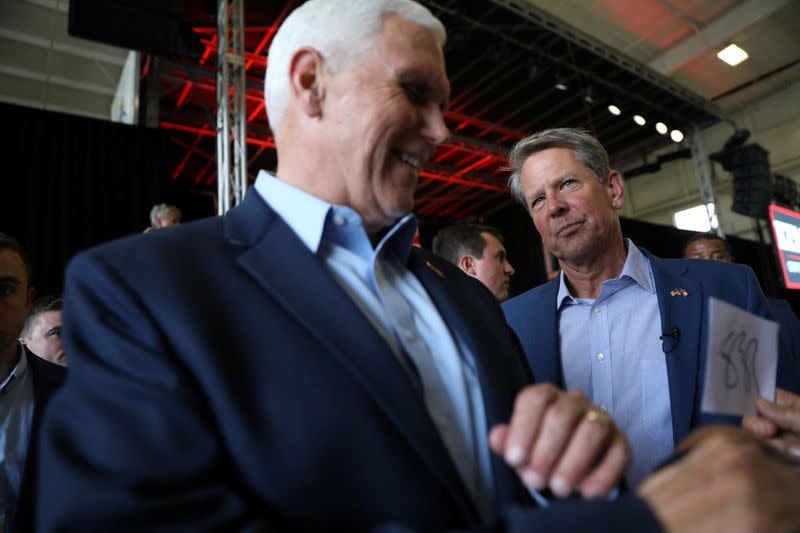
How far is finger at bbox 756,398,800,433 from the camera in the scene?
1033 mm

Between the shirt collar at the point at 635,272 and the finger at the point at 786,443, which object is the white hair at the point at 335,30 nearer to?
the finger at the point at 786,443

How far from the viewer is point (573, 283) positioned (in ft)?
6.92

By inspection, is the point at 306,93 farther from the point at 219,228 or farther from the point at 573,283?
the point at 573,283

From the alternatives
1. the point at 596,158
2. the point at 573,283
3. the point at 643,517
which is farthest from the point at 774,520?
the point at 596,158

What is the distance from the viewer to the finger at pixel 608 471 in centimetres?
65

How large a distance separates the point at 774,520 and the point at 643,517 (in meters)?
0.13

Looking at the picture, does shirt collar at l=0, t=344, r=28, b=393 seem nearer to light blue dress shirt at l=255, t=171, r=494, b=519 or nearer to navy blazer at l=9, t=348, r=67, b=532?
navy blazer at l=9, t=348, r=67, b=532

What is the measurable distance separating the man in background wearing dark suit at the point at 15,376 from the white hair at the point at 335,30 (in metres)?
1.75

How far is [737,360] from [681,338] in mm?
888

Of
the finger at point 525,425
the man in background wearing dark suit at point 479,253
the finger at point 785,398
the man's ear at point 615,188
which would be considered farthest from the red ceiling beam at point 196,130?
the finger at point 525,425

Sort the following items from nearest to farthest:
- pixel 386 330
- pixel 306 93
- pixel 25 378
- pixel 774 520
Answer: pixel 774 520, pixel 386 330, pixel 306 93, pixel 25 378

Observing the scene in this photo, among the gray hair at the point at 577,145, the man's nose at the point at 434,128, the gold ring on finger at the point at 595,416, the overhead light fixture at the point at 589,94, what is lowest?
the gold ring on finger at the point at 595,416

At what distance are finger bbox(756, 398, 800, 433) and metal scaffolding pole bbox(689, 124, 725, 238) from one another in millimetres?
8547

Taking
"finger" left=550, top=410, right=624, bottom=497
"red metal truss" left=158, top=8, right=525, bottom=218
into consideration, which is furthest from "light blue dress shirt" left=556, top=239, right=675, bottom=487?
"red metal truss" left=158, top=8, right=525, bottom=218
